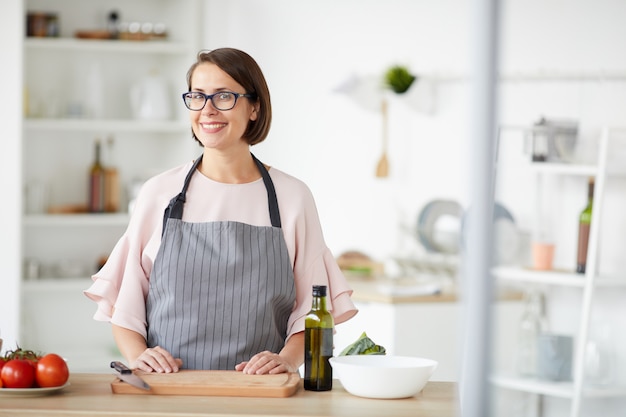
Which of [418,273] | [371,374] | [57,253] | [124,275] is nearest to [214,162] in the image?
[124,275]

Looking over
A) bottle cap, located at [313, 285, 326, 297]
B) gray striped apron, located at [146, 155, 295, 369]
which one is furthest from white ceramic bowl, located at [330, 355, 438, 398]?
gray striped apron, located at [146, 155, 295, 369]

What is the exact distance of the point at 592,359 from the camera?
153 inches

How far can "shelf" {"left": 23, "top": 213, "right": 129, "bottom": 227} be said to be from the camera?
5.21m

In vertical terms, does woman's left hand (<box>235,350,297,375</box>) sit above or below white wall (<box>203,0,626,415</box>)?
below

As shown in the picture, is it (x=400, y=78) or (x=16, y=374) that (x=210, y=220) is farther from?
(x=400, y=78)

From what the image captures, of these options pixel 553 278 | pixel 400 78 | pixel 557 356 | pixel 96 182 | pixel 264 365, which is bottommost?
pixel 557 356

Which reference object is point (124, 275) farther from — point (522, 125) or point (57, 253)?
point (57, 253)

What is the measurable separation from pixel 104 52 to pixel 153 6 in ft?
1.33

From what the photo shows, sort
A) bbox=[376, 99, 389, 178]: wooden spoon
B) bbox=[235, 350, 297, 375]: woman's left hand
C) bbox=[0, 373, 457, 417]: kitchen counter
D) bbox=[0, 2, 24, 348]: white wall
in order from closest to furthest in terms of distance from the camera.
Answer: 1. bbox=[0, 373, 457, 417]: kitchen counter
2. bbox=[235, 350, 297, 375]: woman's left hand
3. bbox=[376, 99, 389, 178]: wooden spoon
4. bbox=[0, 2, 24, 348]: white wall

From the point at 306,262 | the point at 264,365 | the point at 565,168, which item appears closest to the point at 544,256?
the point at 565,168

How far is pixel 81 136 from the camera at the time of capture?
5508 mm

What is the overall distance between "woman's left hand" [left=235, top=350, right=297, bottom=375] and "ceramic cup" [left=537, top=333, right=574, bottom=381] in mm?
2279

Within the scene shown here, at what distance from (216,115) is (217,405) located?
0.67m

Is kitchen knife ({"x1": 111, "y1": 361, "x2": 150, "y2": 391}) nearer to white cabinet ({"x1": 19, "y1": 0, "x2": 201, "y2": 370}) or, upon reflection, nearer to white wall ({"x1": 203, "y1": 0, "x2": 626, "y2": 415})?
white wall ({"x1": 203, "y1": 0, "x2": 626, "y2": 415})
